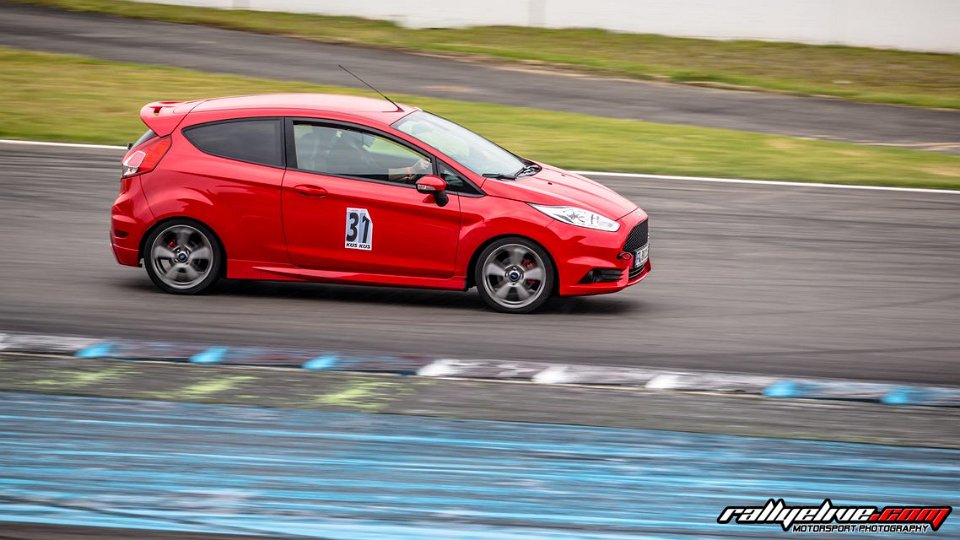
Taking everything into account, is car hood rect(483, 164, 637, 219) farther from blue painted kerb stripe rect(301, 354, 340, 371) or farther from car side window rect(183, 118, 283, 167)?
blue painted kerb stripe rect(301, 354, 340, 371)

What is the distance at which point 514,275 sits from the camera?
10.2 metres

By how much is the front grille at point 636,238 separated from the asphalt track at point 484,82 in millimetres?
10119

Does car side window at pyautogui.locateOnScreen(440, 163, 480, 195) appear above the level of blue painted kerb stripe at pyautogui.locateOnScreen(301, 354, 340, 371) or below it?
above

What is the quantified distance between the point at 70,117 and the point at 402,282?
10.5m

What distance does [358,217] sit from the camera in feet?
33.2

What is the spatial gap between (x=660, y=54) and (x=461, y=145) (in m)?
19.3

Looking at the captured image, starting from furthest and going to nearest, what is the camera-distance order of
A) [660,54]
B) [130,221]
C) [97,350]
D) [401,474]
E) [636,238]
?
[660,54] → [130,221] → [636,238] → [97,350] → [401,474]

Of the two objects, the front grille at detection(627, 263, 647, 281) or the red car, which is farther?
the front grille at detection(627, 263, 647, 281)

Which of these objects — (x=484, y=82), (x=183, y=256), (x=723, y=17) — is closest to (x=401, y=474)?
A: (x=183, y=256)

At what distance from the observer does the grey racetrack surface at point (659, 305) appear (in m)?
9.44

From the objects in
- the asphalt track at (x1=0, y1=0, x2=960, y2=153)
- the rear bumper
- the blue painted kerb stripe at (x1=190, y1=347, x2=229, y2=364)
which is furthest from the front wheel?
the asphalt track at (x1=0, y1=0, x2=960, y2=153)

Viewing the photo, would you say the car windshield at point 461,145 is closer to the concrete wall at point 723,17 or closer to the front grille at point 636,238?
the front grille at point 636,238

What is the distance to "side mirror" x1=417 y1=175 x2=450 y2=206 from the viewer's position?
1000 centimetres

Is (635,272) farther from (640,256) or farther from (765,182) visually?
(765,182)
